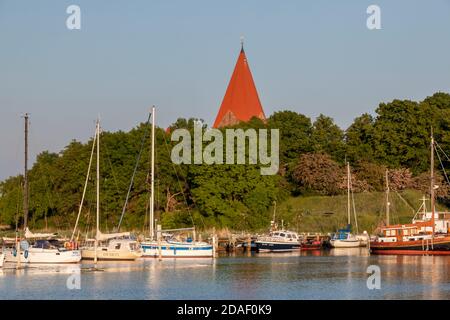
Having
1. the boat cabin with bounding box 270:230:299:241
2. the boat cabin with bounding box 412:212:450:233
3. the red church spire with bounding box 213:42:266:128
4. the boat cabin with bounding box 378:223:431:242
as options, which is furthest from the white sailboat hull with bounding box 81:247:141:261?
the red church spire with bounding box 213:42:266:128

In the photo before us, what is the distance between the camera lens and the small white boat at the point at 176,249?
6303 cm

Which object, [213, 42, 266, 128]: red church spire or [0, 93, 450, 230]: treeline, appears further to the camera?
[213, 42, 266, 128]: red church spire

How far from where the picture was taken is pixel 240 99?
116 meters

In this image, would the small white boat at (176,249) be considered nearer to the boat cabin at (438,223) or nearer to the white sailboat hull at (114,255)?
the white sailboat hull at (114,255)

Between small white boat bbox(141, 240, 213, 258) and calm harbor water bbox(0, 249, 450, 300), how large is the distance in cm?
94

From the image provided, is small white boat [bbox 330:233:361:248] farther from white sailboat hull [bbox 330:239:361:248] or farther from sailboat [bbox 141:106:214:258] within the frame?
sailboat [bbox 141:106:214:258]

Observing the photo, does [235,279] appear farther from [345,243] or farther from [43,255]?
[345,243]

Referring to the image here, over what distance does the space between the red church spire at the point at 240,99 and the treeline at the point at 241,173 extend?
39.6 feet

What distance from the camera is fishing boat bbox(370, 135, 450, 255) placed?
6775 centimetres

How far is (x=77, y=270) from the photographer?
53469 mm

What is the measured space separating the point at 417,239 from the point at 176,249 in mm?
17310

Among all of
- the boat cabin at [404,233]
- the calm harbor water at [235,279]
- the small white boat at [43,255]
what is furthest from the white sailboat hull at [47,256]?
the boat cabin at [404,233]

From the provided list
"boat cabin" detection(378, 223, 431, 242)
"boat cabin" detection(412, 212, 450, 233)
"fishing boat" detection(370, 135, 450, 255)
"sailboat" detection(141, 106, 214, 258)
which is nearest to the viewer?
"sailboat" detection(141, 106, 214, 258)
